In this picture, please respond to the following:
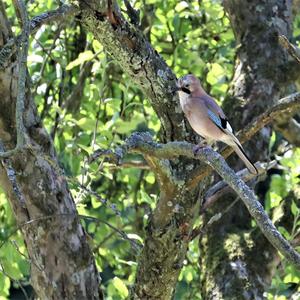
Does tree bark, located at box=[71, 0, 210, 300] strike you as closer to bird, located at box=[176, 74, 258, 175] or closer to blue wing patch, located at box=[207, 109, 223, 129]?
bird, located at box=[176, 74, 258, 175]

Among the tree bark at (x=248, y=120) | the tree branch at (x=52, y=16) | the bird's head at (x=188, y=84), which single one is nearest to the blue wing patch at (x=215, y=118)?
the bird's head at (x=188, y=84)

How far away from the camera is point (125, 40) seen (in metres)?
3.71

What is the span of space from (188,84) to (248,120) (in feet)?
2.17

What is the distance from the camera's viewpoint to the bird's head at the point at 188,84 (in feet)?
14.3

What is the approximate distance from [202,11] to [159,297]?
3.15 metres

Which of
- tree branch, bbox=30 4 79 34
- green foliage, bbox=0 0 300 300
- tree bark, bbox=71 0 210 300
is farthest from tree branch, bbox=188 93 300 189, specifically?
green foliage, bbox=0 0 300 300

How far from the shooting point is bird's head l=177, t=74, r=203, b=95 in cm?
437

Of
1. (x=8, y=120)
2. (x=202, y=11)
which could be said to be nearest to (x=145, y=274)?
(x=8, y=120)

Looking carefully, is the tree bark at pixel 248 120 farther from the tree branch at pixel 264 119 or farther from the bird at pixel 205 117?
the tree branch at pixel 264 119

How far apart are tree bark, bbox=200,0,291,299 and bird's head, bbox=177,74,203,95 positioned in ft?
1.27

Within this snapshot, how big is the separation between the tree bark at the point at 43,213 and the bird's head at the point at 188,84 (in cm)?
83

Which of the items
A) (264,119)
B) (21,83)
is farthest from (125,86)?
(21,83)

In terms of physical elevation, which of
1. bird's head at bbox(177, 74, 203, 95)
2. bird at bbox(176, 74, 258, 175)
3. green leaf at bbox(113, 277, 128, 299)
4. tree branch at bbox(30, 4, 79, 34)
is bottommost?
green leaf at bbox(113, 277, 128, 299)

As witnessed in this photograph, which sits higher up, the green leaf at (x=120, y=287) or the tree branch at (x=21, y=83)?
the tree branch at (x=21, y=83)
